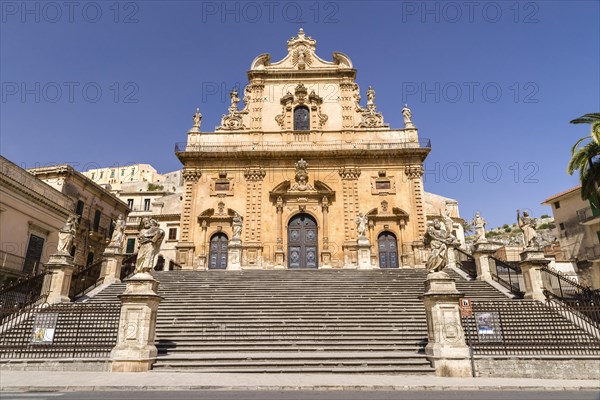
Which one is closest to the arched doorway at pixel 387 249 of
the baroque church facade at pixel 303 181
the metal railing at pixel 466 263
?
the baroque church facade at pixel 303 181

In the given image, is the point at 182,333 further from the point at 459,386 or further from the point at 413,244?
the point at 413,244

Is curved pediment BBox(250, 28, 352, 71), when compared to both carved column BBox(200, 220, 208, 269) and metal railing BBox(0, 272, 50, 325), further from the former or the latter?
metal railing BBox(0, 272, 50, 325)

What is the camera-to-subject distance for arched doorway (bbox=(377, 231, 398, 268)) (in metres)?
24.1

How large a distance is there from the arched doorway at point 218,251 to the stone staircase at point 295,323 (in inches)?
257

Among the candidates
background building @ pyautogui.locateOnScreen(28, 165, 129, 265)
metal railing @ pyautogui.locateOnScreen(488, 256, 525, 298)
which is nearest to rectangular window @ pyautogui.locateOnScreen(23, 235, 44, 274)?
background building @ pyautogui.locateOnScreen(28, 165, 129, 265)

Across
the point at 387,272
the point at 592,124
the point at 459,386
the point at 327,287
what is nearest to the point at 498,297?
the point at 387,272

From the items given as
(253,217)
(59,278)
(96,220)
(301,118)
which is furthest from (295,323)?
(96,220)

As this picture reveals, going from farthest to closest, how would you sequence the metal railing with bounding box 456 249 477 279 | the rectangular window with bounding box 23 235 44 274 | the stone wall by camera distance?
the rectangular window with bounding box 23 235 44 274 → the metal railing with bounding box 456 249 477 279 → the stone wall

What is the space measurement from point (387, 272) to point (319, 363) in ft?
32.3

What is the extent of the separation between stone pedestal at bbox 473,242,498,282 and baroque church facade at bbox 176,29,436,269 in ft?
20.4

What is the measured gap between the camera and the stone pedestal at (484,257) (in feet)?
55.5

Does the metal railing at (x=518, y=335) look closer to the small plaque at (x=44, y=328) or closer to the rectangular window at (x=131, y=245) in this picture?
the small plaque at (x=44, y=328)

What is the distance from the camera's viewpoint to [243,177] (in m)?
25.9

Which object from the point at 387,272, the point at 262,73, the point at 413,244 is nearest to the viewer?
the point at 387,272
